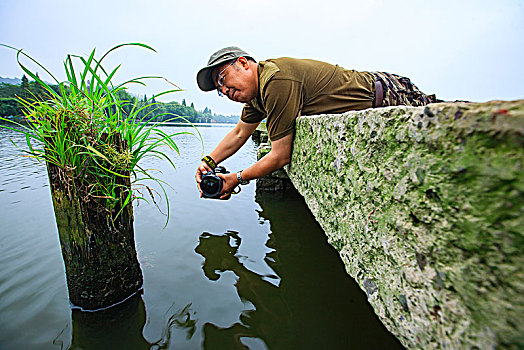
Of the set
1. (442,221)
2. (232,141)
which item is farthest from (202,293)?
(232,141)

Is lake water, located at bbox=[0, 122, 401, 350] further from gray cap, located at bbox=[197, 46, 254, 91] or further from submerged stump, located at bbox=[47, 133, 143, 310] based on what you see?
gray cap, located at bbox=[197, 46, 254, 91]

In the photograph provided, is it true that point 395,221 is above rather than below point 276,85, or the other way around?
below

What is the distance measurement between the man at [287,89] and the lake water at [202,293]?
79 centimetres

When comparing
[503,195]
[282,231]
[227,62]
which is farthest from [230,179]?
[503,195]

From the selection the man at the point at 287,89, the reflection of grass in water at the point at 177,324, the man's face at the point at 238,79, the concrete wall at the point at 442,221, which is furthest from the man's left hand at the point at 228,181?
the concrete wall at the point at 442,221

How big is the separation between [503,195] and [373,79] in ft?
9.07

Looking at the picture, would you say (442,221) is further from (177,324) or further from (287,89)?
(287,89)

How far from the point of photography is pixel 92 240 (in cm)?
174

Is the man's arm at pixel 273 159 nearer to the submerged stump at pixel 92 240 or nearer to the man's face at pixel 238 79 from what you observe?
the man's face at pixel 238 79

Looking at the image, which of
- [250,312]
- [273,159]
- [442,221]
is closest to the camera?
[442,221]

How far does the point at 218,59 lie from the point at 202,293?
7.83ft

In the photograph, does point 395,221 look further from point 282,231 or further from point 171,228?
point 171,228

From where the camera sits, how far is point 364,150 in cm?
118

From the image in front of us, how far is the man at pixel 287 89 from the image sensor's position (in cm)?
259
